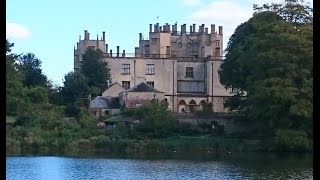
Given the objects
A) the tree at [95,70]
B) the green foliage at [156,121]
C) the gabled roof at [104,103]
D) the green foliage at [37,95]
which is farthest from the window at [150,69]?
the green foliage at [156,121]

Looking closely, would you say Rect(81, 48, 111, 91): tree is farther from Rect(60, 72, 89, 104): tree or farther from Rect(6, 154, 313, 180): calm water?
Rect(6, 154, 313, 180): calm water

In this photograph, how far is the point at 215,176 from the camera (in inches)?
757

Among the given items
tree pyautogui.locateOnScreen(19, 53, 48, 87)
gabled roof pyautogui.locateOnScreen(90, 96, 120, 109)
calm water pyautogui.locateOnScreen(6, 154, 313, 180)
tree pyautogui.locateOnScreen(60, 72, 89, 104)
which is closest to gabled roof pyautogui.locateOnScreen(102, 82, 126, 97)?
gabled roof pyautogui.locateOnScreen(90, 96, 120, 109)

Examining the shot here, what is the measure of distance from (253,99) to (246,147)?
2.72 m

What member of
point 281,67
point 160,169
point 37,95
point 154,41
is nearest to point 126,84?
point 154,41

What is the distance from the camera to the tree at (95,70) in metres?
55.5

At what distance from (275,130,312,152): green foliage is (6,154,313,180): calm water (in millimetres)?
2606

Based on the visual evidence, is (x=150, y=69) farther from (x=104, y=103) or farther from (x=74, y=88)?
(x=104, y=103)

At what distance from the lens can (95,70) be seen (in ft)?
182

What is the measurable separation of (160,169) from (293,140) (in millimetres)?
10092

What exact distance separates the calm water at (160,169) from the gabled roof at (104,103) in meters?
24.2

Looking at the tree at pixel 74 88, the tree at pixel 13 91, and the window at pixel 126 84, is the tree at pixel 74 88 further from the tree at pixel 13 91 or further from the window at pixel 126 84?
the tree at pixel 13 91

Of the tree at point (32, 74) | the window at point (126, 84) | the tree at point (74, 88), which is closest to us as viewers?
the tree at point (74, 88)
